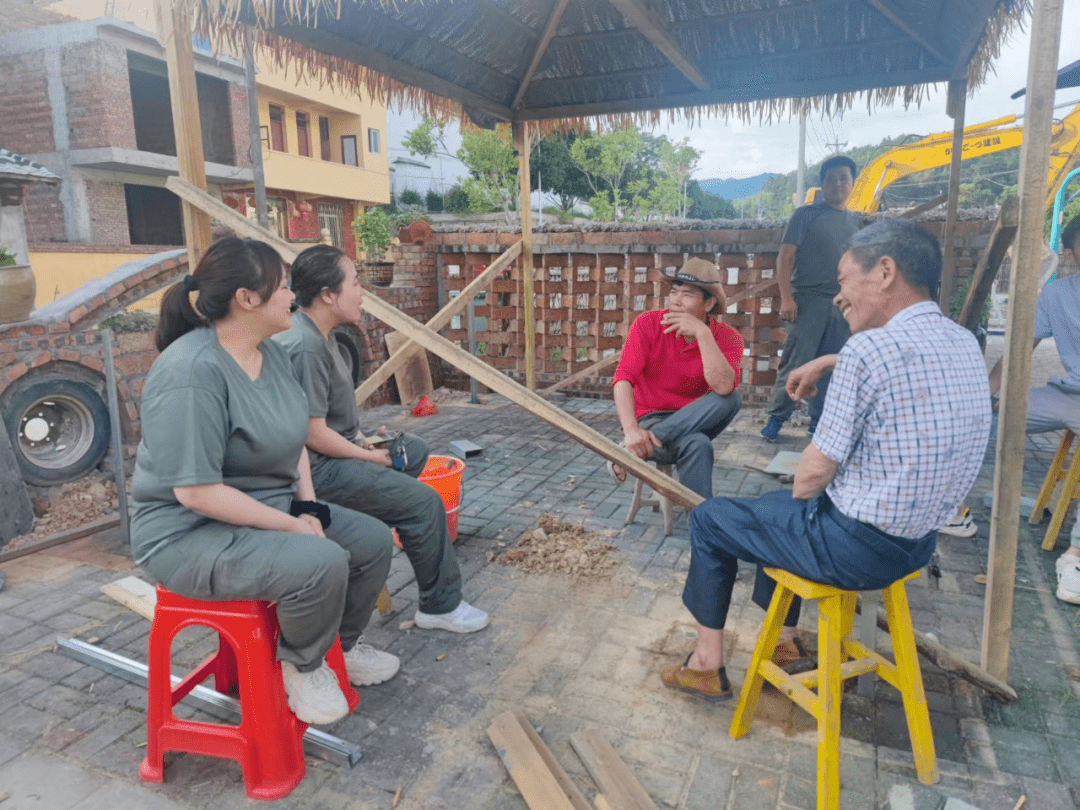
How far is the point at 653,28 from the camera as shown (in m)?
4.34

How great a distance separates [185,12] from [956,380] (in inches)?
138

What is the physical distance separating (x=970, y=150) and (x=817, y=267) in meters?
9.35

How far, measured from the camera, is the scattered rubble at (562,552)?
3674mm

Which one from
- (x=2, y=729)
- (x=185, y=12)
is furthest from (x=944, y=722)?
(x=185, y=12)

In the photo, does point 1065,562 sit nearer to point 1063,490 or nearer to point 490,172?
point 1063,490

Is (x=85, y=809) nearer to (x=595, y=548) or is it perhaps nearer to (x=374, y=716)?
(x=374, y=716)

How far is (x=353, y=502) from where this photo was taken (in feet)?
9.64

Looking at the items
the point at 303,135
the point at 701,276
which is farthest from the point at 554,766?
the point at 303,135

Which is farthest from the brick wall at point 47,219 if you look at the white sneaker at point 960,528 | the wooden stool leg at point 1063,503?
the wooden stool leg at point 1063,503

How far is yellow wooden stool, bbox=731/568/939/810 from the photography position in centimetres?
197

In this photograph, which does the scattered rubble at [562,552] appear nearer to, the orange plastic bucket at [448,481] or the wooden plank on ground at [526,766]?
the orange plastic bucket at [448,481]

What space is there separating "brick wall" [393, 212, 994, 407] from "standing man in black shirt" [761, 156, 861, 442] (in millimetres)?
1235

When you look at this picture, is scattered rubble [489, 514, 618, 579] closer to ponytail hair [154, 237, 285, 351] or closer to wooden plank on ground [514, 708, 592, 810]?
wooden plank on ground [514, 708, 592, 810]

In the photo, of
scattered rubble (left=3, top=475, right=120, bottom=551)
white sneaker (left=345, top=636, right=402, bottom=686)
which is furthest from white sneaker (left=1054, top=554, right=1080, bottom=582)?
scattered rubble (left=3, top=475, right=120, bottom=551)
